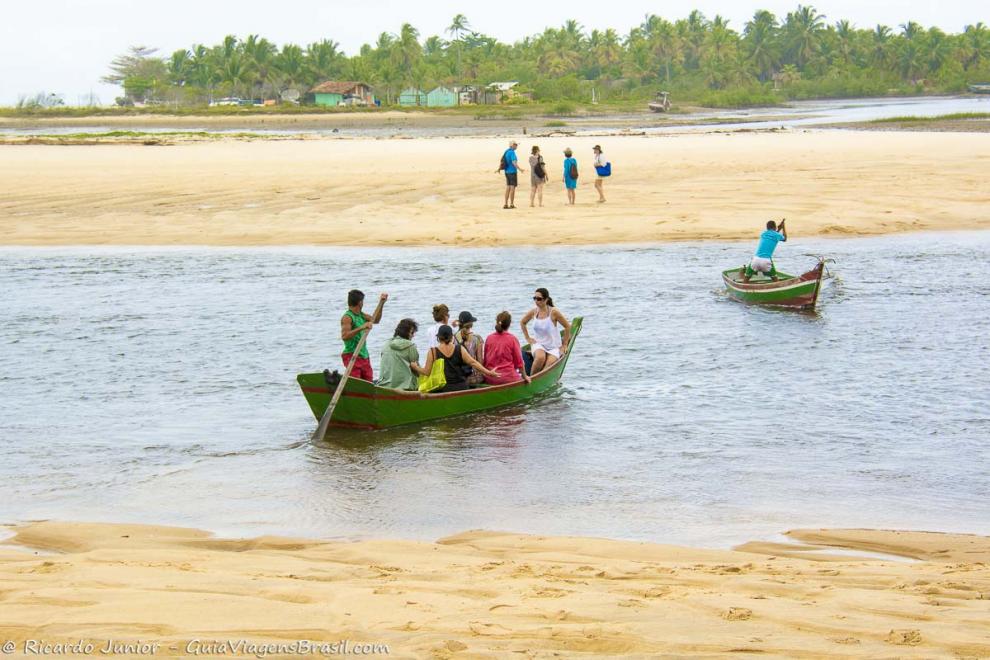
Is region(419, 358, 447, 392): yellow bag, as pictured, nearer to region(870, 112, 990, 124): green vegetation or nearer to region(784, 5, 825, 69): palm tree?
region(870, 112, 990, 124): green vegetation

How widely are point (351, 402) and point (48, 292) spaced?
12366mm

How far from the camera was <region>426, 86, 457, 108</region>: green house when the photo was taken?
383 ft

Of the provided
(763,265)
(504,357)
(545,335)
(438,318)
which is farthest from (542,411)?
(763,265)

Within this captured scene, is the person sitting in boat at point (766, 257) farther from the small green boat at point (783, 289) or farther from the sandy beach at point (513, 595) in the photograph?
the sandy beach at point (513, 595)

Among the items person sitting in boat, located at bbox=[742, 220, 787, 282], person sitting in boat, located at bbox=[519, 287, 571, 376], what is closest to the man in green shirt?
person sitting in boat, located at bbox=[519, 287, 571, 376]

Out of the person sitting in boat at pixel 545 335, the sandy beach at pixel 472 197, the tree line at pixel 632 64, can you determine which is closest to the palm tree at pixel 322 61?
the tree line at pixel 632 64

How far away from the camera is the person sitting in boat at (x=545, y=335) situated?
14852 mm

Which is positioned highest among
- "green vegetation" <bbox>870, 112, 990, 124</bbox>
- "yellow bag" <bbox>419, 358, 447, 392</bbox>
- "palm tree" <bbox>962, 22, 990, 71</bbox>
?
"palm tree" <bbox>962, 22, 990, 71</bbox>

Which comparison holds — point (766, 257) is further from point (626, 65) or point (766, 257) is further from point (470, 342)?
point (626, 65)

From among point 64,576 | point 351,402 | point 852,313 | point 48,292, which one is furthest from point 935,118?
point 64,576

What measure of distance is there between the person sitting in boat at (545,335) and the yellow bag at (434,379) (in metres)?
1.68

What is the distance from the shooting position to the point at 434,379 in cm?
1351

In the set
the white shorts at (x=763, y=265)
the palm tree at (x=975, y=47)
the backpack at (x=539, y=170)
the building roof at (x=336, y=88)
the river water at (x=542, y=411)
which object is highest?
the palm tree at (x=975, y=47)

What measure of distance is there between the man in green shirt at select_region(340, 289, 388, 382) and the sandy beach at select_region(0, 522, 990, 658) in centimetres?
465
